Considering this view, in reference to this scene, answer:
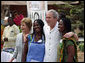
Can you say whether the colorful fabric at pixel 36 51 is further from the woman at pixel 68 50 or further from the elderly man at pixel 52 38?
the woman at pixel 68 50

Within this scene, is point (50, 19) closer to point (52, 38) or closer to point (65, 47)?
point (52, 38)

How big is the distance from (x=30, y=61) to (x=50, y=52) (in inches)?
15.1

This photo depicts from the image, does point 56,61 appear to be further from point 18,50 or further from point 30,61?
point 18,50

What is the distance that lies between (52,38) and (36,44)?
0.94 ft

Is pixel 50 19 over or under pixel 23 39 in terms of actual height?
over

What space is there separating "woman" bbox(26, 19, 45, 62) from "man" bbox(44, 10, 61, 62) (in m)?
0.10

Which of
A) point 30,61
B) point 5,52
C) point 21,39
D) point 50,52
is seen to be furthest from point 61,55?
point 5,52

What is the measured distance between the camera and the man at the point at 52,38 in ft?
15.1

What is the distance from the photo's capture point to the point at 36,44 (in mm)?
4723

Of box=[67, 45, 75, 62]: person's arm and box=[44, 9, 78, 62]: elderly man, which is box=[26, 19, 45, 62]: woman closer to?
box=[44, 9, 78, 62]: elderly man

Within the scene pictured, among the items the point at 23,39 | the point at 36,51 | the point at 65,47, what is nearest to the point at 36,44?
the point at 36,51

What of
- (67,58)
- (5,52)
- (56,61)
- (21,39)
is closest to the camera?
(67,58)

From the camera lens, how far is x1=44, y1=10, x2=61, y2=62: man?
460cm

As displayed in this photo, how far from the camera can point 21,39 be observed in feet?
16.6
